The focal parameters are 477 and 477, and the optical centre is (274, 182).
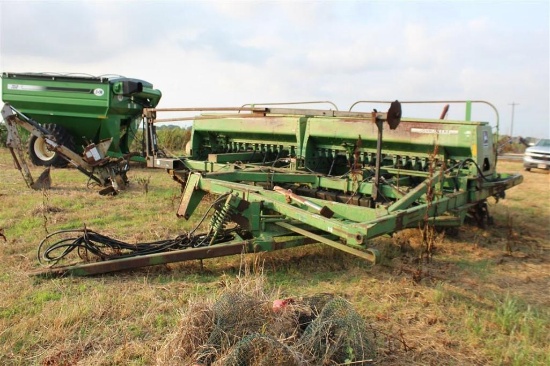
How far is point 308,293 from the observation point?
376 cm

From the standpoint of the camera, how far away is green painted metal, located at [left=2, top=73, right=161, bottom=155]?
10.9 m

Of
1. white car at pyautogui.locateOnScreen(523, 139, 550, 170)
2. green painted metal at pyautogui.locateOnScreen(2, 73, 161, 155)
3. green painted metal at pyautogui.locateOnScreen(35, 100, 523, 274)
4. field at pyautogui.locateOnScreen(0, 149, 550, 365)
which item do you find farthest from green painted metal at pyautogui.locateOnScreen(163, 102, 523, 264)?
white car at pyautogui.locateOnScreen(523, 139, 550, 170)

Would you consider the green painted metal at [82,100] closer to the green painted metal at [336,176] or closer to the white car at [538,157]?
the green painted metal at [336,176]

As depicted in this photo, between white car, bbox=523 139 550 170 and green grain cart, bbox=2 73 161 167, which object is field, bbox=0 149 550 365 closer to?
green grain cart, bbox=2 73 161 167

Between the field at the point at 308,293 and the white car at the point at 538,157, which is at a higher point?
the white car at the point at 538,157

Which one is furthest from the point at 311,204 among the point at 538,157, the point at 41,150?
the point at 538,157

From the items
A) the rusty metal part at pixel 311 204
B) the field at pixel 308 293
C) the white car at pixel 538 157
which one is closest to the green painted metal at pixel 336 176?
the rusty metal part at pixel 311 204

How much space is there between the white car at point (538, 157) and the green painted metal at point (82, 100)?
12.7 m

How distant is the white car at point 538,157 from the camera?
1609 cm

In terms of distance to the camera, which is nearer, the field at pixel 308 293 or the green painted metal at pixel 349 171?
the field at pixel 308 293

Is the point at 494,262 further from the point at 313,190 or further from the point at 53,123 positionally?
the point at 53,123

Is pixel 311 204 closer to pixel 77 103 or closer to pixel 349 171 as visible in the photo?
pixel 349 171

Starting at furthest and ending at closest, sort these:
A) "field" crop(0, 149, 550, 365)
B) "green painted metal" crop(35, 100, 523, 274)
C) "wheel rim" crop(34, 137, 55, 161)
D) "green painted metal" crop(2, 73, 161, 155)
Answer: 1. "wheel rim" crop(34, 137, 55, 161)
2. "green painted metal" crop(2, 73, 161, 155)
3. "green painted metal" crop(35, 100, 523, 274)
4. "field" crop(0, 149, 550, 365)

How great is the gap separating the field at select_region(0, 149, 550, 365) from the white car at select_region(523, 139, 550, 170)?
11.3 m
